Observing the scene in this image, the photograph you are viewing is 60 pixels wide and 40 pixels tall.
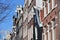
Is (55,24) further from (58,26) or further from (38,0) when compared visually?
(38,0)

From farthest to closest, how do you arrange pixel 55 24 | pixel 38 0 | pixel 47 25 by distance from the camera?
pixel 38 0 < pixel 47 25 < pixel 55 24

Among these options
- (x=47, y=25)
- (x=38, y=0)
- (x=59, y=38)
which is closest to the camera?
(x=59, y=38)

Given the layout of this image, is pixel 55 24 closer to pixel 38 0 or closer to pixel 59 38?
pixel 59 38

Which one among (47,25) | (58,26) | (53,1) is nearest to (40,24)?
(47,25)

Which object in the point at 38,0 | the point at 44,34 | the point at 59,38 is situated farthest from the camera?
the point at 38,0

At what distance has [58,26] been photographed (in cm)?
2303

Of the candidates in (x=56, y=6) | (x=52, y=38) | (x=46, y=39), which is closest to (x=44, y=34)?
(x=46, y=39)

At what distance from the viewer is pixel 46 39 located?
94.1ft

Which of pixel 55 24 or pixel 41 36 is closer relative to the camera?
pixel 55 24

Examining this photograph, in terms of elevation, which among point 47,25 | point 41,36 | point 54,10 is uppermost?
point 54,10

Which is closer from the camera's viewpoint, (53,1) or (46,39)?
(53,1)

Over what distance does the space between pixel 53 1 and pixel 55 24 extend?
247 centimetres

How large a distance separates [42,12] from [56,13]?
7.48 metres

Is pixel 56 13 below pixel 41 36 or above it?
above
